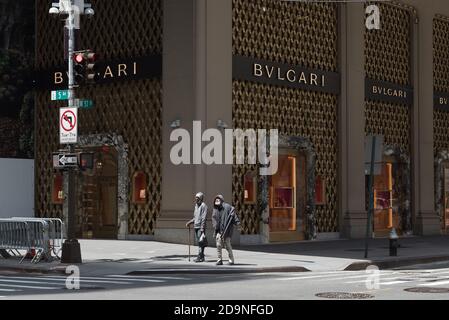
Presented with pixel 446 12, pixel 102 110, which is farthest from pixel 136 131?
A: pixel 446 12

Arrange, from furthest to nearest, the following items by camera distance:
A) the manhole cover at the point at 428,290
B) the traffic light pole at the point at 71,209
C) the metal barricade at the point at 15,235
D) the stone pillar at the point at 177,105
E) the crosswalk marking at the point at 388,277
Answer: the stone pillar at the point at 177,105 → the metal barricade at the point at 15,235 → the traffic light pole at the point at 71,209 → the crosswalk marking at the point at 388,277 → the manhole cover at the point at 428,290

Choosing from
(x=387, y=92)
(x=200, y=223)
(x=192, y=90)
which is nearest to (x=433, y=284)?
(x=200, y=223)

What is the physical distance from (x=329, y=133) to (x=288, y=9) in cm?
519

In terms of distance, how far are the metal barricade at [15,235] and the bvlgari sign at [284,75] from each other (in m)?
10.1

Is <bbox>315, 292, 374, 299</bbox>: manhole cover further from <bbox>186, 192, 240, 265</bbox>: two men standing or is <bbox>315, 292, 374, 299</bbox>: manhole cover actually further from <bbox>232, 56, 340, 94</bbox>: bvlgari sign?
<bbox>232, 56, 340, 94</bbox>: bvlgari sign

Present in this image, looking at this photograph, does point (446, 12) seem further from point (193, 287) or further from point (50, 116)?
point (193, 287)

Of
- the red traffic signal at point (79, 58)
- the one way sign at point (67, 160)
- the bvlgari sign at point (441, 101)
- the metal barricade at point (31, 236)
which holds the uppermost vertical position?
the bvlgari sign at point (441, 101)

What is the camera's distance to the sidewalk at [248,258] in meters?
20.1

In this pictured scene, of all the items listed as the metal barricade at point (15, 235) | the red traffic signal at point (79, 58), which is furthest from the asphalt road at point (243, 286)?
the red traffic signal at point (79, 58)

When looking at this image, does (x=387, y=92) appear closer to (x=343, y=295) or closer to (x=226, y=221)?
(x=226, y=221)

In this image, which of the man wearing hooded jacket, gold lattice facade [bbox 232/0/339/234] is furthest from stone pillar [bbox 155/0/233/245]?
the man wearing hooded jacket

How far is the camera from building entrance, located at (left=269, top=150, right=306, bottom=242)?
98.9 feet

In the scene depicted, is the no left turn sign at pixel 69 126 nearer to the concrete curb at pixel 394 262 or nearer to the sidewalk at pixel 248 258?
the sidewalk at pixel 248 258

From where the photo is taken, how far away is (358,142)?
3334 centimetres
